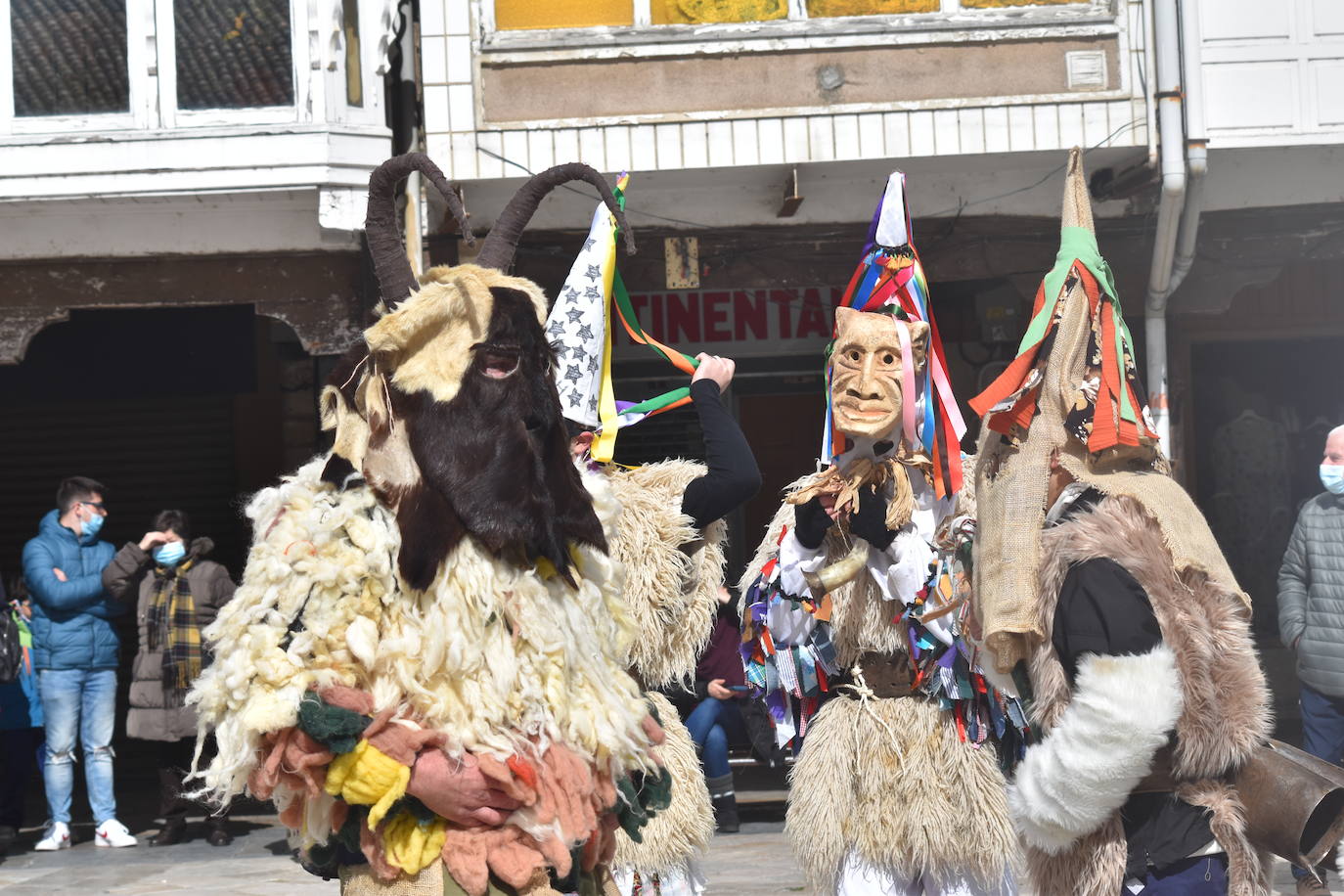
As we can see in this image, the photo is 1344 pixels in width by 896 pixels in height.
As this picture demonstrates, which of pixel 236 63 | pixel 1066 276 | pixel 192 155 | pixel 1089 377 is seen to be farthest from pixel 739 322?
pixel 1089 377

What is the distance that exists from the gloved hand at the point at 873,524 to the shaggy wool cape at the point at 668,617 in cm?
61

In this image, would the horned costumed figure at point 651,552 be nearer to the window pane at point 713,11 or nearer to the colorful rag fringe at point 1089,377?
the colorful rag fringe at point 1089,377

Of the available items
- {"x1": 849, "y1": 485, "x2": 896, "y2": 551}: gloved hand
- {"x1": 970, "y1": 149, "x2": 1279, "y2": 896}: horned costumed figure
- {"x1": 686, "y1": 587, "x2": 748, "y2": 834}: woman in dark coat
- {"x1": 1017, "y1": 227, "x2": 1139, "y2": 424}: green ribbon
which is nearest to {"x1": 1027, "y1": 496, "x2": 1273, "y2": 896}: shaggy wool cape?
{"x1": 970, "y1": 149, "x2": 1279, "y2": 896}: horned costumed figure

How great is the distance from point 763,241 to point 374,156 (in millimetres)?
2345

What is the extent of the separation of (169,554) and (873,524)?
4.95 metres

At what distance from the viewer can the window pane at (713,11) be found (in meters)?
8.41

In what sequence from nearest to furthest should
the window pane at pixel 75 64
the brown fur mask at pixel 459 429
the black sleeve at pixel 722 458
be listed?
the brown fur mask at pixel 459 429
the black sleeve at pixel 722 458
the window pane at pixel 75 64

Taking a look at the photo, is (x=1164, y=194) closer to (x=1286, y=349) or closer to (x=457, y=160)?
(x=1286, y=349)

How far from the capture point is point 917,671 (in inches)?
173

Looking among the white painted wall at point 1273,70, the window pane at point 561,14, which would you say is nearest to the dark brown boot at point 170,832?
the window pane at point 561,14

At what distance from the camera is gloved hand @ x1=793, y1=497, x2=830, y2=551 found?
174 inches

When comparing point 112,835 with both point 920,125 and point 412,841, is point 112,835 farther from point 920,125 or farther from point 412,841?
point 412,841

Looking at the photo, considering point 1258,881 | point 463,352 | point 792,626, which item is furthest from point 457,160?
point 1258,881

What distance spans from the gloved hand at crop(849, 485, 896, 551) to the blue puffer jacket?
194 inches
